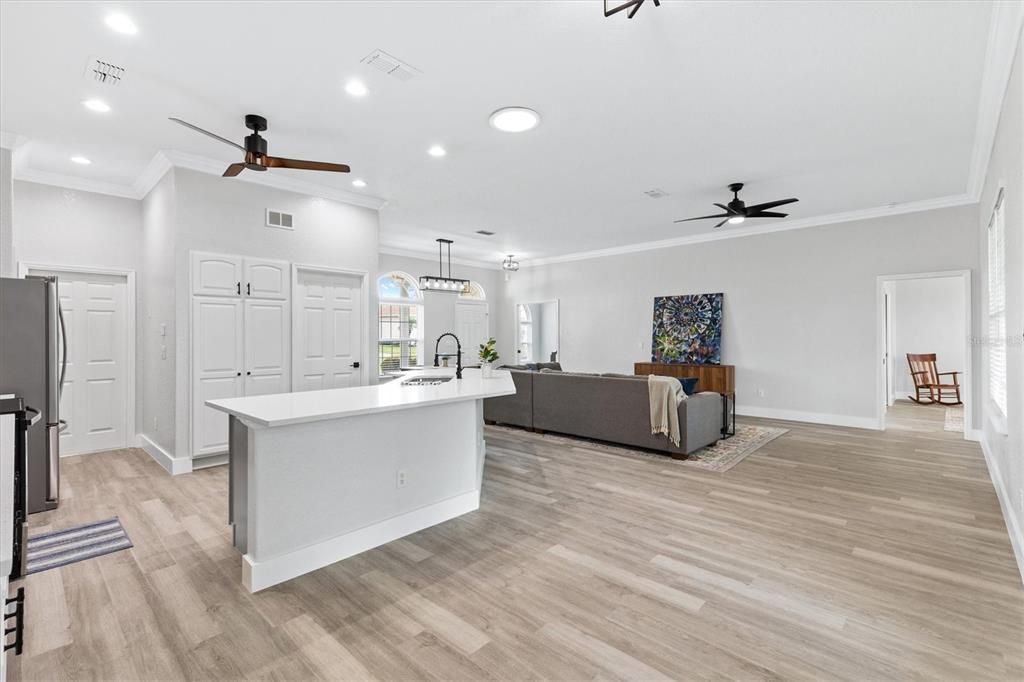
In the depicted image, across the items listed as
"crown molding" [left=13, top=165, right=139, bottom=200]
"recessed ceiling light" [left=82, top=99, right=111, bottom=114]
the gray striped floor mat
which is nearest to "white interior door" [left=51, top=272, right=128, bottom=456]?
"crown molding" [left=13, top=165, right=139, bottom=200]

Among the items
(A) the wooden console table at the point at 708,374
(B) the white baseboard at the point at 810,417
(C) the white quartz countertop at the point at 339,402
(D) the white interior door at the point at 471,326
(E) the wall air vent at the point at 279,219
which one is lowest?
(B) the white baseboard at the point at 810,417

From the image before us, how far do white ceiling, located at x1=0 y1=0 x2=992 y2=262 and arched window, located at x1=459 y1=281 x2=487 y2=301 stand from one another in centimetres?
A: 487

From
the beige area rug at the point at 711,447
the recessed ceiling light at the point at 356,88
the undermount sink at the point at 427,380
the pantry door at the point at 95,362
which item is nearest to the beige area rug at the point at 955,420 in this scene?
the beige area rug at the point at 711,447

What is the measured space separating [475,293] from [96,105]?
23.8 ft

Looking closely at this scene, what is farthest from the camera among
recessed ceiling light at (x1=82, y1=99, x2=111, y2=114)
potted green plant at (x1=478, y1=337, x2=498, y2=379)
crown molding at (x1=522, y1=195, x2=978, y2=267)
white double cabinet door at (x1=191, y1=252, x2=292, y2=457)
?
crown molding at (x1=522, y1=195, x2=978, y2=267)

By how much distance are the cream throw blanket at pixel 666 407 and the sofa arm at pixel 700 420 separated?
0.07 meters

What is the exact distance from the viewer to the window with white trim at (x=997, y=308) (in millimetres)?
3465

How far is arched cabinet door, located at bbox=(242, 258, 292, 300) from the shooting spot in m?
4.82

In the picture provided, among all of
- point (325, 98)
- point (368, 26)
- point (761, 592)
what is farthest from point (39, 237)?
point (761, 592)

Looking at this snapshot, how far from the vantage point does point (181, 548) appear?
9.57 ft

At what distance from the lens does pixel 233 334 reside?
4734 millimetres

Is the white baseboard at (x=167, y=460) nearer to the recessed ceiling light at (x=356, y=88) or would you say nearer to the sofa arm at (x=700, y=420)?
the recessed ceiling light at (x=356, y=88)

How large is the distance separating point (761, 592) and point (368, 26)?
350 cm

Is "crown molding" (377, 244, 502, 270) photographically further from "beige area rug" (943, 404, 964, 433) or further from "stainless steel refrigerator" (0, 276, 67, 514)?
"beige area rug" (943, 404, 964, 433)
